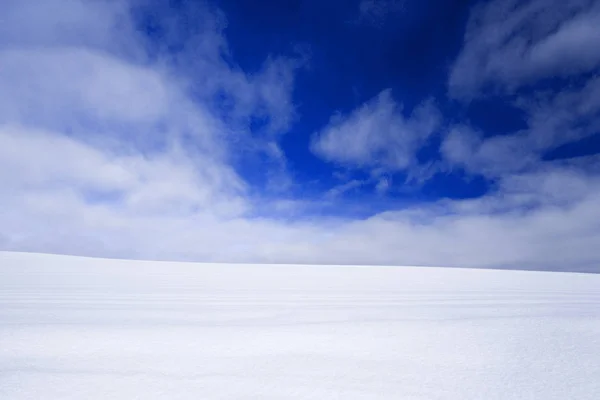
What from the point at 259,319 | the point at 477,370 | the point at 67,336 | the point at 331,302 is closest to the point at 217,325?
the point at 259,319

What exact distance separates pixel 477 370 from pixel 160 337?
5.57ft

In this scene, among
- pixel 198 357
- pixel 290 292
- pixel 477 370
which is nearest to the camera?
pixel 477 370

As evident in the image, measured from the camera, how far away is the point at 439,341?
1.76 m

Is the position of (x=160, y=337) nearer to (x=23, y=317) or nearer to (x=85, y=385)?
(x=85, y=385)

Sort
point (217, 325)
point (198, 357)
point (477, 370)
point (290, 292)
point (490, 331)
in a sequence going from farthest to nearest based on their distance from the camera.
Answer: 1. point (290, 292)
2. point (217, 325)
3. point (490, 331)
4. point (198, 357)
5. point (477, 370)

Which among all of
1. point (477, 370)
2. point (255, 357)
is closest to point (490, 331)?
point (477, 370)

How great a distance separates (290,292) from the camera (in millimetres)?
3826

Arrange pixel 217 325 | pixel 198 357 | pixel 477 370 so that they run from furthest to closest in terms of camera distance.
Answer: pixel 217 325 < pixel 198 357 < pixel 477 370

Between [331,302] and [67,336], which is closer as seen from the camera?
[67,336]

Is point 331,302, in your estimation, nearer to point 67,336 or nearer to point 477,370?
point 477,370

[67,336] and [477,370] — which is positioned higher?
[67,336]

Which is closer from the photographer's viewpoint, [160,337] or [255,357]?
[255,357]

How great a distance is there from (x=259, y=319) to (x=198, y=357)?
827 mm

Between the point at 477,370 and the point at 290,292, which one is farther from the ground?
the point at 290,292
